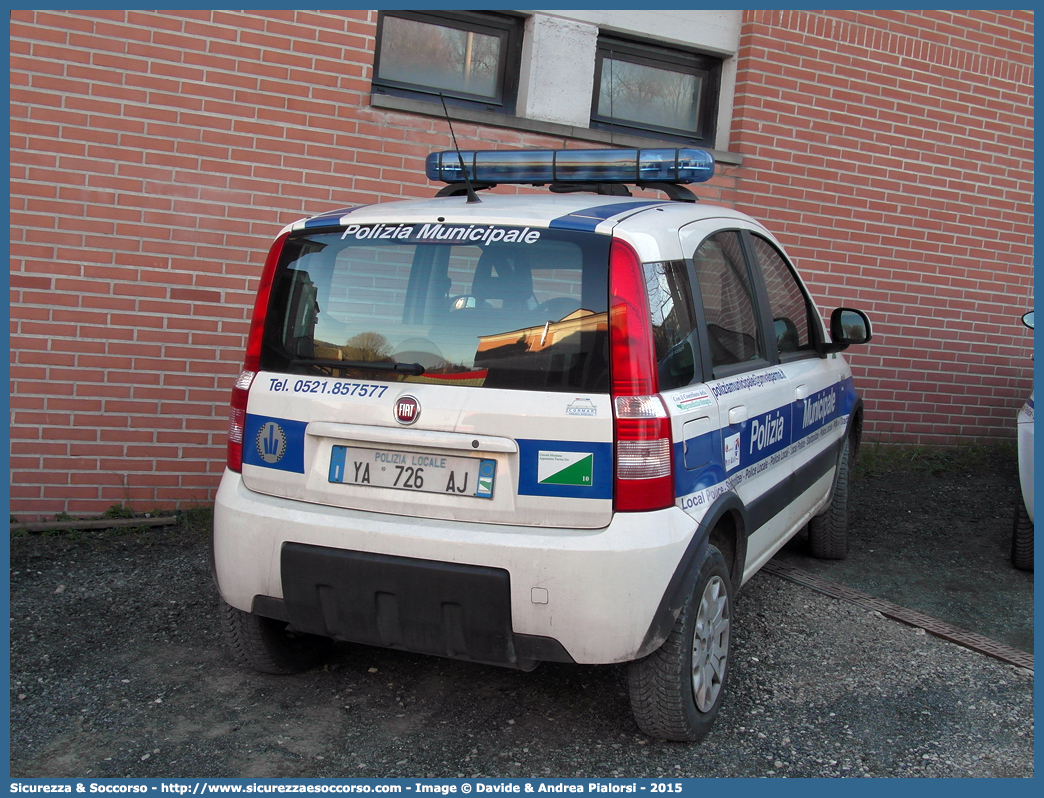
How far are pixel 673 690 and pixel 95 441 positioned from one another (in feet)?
12.4

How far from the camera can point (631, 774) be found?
2906 millimetres

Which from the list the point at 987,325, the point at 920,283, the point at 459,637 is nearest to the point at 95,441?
the point at 459,637

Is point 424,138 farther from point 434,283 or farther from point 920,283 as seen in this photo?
point 920,283

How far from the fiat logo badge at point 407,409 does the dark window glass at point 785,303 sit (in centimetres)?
185

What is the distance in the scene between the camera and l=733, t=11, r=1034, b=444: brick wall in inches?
274

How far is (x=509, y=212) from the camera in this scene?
298 centimetres

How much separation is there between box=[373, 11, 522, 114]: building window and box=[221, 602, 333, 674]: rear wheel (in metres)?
3.84

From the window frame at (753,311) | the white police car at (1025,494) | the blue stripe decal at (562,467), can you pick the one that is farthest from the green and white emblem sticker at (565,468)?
the white police car at (1025,494)

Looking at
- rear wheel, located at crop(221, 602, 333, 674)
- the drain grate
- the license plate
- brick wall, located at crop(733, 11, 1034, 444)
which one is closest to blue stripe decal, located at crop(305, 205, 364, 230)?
the license plate

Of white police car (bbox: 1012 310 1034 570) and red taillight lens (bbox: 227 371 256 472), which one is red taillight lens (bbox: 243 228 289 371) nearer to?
red taillight lens (bbox: 227 371 256 472)

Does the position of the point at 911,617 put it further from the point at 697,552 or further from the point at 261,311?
the point at 261,311

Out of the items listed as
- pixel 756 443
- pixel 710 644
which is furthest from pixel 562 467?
pixel 756 443

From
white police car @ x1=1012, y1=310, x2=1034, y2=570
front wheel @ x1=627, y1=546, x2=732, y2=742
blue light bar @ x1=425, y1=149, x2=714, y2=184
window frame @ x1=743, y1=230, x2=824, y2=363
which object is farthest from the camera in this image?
white police car @ x1=1012, y1=310, x2=1034, y2=570

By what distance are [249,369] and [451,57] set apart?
381 centimetres
